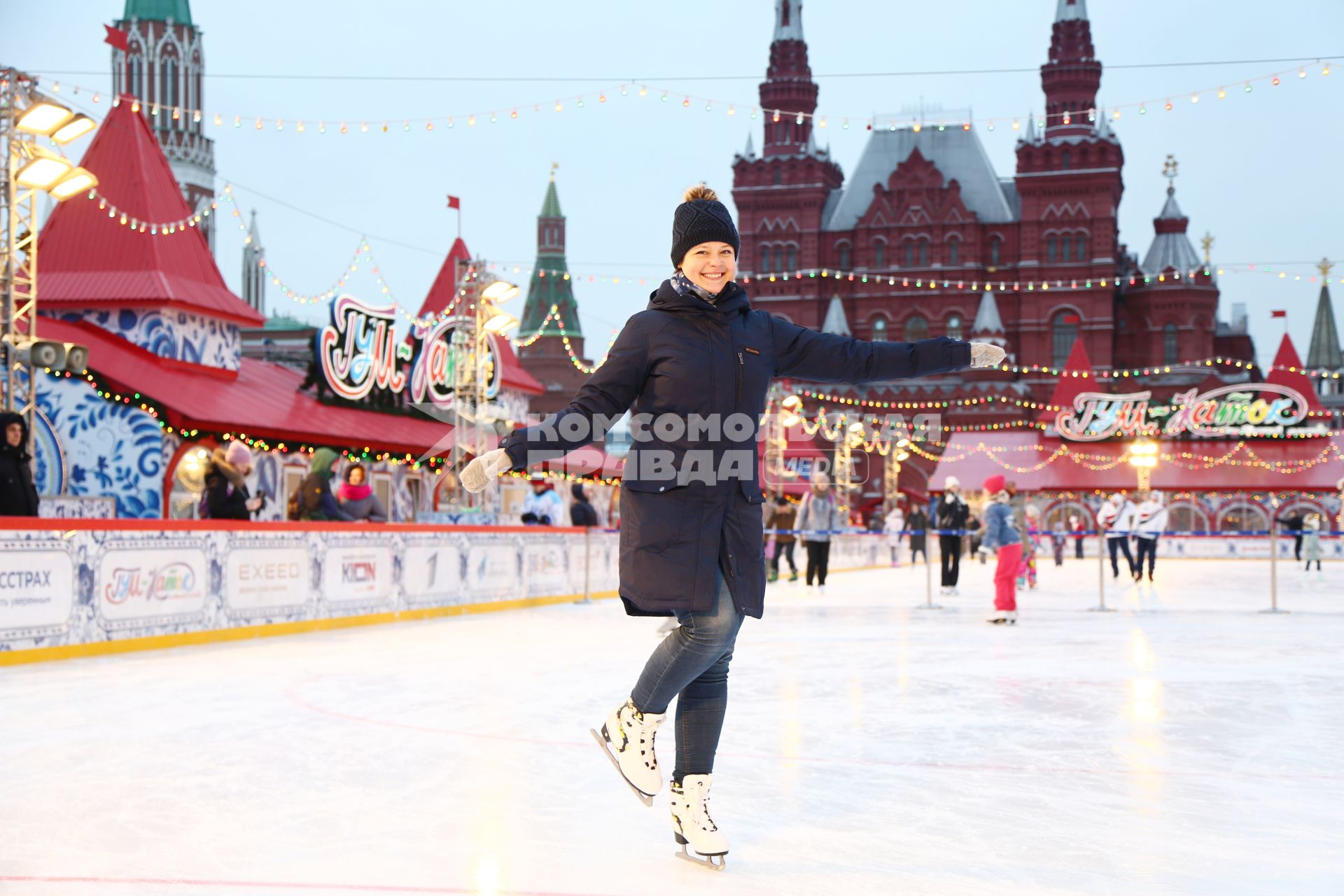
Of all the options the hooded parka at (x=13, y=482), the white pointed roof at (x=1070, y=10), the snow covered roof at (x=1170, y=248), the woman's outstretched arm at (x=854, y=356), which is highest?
the white pointed roof at (x=1070, y=10)

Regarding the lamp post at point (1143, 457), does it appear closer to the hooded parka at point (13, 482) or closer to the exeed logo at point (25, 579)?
the hooded parka at point (13, 482)

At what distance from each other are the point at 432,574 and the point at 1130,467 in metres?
31.6

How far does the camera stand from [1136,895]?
2699mm

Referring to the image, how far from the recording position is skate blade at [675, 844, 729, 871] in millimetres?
2904

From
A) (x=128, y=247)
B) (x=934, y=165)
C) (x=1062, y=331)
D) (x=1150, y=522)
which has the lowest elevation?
(x=1150, y=522)

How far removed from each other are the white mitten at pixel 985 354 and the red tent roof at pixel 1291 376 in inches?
1650

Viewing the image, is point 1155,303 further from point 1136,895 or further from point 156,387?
point 1136,895

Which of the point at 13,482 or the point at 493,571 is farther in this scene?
the point at 493,571

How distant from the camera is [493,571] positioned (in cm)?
1227

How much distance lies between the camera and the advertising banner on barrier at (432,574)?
10.9m

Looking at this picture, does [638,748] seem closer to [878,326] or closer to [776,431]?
[776,431]

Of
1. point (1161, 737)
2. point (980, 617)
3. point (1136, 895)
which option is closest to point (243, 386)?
point (980, 617)

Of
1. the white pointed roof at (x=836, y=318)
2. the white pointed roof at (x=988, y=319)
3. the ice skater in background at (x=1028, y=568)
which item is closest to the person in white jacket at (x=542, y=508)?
the ice skater in background at (x=1028, y=568)

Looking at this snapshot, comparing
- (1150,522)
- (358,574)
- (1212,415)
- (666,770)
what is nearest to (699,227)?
(666,770)
